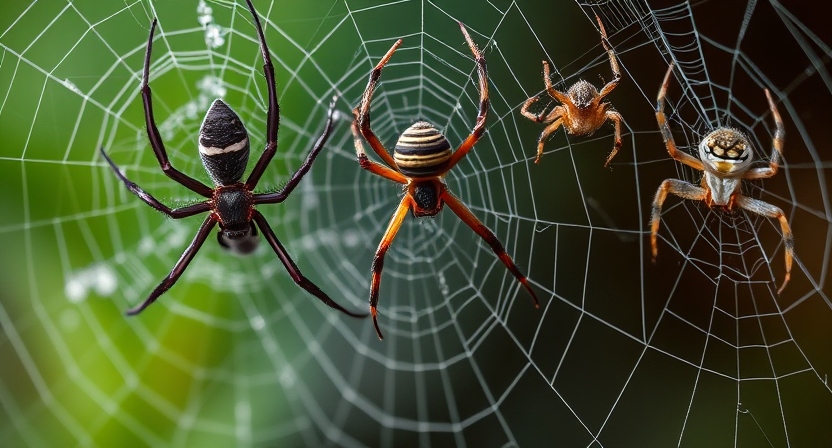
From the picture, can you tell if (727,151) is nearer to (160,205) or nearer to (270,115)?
(270,115)

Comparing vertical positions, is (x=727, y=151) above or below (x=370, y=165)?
below

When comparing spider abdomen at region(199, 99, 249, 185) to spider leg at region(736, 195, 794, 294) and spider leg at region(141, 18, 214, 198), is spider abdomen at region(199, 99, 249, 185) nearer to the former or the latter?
spider leg at region(141, 18, 214, 198)

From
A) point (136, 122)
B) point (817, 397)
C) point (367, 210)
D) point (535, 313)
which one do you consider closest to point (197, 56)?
point (136, 122)

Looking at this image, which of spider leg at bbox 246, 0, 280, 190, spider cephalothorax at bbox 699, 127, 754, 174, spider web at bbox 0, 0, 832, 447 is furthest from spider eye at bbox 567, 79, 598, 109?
spider leg at bbox 246, 0, 280, 190

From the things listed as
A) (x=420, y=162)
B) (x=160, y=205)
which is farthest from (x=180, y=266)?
(x=420, y=162)

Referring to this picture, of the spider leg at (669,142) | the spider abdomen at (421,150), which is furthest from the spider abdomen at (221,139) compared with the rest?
the spider leg at (669,142)

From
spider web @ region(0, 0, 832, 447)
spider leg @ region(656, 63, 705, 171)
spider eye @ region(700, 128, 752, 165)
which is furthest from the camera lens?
spider web @ region(0, 0, 832, 447)
